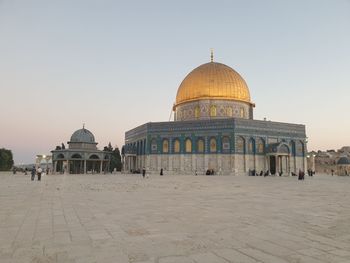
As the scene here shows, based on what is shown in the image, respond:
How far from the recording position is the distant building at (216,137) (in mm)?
42281

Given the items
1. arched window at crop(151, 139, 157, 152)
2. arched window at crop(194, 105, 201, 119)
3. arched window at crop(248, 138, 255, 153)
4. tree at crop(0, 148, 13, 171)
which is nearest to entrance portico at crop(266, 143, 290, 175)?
arched window at crop(248, 138, 255, 153)

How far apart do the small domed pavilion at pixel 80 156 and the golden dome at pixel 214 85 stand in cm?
1690

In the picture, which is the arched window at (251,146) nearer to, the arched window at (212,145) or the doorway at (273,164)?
the doorway at (273,164)

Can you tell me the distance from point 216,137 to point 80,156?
2336cm

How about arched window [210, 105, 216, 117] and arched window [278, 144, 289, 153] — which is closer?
arched window [278, 144, 289, 153]

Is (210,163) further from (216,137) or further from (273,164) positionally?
(273,164)

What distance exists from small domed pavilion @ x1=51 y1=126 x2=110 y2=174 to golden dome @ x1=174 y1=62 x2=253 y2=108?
1690cm

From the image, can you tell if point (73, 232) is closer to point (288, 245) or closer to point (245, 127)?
point (288, 245)

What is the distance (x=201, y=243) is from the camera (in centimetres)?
504

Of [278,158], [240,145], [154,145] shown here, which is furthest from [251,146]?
[154,145]

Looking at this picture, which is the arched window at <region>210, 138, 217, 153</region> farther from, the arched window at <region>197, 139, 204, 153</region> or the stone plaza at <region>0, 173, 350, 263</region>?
the stone plaza at <region>0, 173, 350, 263</region>

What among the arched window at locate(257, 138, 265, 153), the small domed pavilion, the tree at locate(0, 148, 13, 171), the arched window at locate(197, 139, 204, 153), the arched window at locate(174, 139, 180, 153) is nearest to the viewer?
the arched window at locate(197, 139, 204, 153)

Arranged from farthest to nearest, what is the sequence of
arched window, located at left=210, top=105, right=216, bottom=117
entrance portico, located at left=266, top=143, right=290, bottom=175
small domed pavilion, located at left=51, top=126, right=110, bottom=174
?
small domed pavilion, located at left=51, top=126, right=110, bottom=174 < arched window, located at left=210, top=105, right=216, bottom=117 < entrance portico, located at left=266, top=143, right=290, bottom=175

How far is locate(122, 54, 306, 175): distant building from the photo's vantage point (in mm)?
42281
